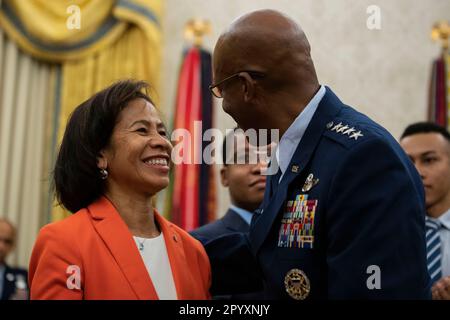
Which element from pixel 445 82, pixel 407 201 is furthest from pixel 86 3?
pixel 407 201

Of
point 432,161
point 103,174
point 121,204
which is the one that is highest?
point 432,161

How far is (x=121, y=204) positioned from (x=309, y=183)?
0.66 metres

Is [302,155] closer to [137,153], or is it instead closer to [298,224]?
[298,224]

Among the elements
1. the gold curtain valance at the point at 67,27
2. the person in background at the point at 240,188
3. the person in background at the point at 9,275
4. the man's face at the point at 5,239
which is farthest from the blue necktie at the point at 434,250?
the gold curtain valance at the point at 67,27

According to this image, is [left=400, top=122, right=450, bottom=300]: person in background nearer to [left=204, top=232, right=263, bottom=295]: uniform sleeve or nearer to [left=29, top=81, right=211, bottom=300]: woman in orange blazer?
[left=204, top=232, right=263, bottom=295]: uniform sleeve

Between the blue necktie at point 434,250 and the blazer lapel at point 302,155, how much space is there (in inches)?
40.3

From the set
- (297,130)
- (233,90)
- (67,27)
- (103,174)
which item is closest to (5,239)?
(67,27)

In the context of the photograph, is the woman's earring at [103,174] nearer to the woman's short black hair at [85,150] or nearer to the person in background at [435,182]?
the woman's short black hair at [85,150]

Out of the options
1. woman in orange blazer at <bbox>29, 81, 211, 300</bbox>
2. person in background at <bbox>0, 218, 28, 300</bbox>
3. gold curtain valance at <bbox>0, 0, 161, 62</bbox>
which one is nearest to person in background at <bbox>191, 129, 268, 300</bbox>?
woman in orange blazer at <bbox>29, 81, 211, 300</bbox>

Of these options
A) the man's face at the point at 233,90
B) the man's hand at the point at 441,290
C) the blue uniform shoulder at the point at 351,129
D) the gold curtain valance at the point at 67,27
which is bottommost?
the man's hand at the point at 441,290

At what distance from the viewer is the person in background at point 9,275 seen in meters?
4.83

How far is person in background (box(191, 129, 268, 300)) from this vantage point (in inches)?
131

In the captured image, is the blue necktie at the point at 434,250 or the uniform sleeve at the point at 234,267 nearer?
the uniform sleeve at the point at 234,267

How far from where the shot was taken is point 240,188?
3.49 m
